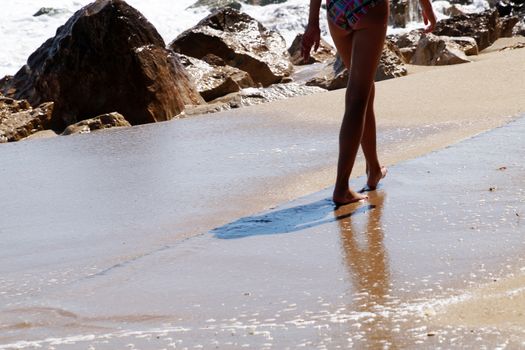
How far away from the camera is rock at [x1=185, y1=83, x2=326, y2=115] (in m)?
9.26

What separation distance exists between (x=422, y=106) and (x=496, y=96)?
56 cm

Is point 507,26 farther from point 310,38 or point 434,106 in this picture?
point 310,38

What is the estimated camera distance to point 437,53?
12391mm

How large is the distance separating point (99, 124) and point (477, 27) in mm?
8783

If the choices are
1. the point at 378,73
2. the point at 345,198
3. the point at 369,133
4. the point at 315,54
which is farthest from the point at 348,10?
the point at 315,54

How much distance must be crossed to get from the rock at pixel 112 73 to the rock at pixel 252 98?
10.7 inches

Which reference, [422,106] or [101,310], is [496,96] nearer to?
[422,106]

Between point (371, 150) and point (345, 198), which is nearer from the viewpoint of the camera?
point (345, 198)

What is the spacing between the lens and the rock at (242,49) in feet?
43.3

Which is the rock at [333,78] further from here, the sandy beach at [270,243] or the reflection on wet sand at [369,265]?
the reflection on wet sand at [369,265]

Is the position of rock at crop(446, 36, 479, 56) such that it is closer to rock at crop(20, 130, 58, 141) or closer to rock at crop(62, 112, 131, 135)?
rock at crop(62, 112, 131, 135)

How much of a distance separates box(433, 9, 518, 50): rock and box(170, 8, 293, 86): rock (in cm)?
312

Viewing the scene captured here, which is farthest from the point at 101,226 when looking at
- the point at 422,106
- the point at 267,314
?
the point at 422,106

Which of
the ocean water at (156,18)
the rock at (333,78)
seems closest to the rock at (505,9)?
the ocean water at (156,18)
